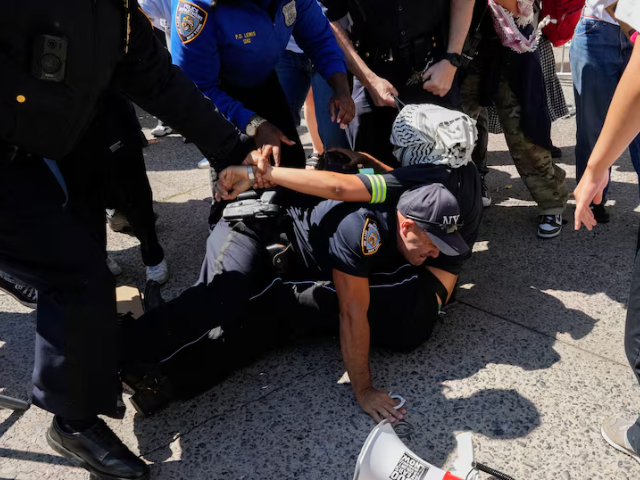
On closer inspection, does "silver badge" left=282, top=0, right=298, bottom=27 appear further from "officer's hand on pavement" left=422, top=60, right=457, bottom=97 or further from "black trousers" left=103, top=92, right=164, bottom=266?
"black trousers" left=103, top=92, right=164, bottom=266

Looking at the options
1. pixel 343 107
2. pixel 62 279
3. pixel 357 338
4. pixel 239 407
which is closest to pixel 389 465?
pixel 357 338

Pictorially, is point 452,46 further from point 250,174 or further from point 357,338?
point 357,338

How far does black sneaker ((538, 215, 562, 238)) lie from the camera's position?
3436mm

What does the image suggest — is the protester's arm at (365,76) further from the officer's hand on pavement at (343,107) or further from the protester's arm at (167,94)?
the protester's arm at (167,94)

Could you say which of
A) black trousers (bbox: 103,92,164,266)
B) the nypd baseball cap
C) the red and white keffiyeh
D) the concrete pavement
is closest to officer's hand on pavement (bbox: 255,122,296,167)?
the nypd baseball cap

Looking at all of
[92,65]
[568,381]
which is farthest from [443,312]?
[92,65]

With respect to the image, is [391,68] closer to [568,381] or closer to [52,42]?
[568,381]

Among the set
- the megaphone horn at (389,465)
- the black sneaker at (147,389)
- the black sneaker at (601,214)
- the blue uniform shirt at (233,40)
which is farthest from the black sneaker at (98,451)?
the black sneaker at (601,214)

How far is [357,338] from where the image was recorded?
2301 mm

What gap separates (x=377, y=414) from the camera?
2254mm

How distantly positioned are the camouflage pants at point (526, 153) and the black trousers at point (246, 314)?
125cm

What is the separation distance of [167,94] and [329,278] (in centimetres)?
98

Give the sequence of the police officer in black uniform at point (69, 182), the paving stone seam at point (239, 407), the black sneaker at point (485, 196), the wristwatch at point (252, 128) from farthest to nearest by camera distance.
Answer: the black sneaker at point (485, 196) → the wristwatch at point (252, 128) → the paving stone seam at point (239, 407) → the police officer in black uniform at point (69, 182)

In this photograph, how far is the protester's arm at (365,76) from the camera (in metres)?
2.97
